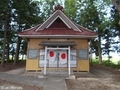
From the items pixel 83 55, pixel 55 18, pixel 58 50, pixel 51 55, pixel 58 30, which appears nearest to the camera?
pixel 51 55

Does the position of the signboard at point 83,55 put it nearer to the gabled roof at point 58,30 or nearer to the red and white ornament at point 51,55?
the gabled roof at point 58,30

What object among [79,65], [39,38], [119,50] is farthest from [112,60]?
[39,38]

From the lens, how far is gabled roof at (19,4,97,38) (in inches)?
510

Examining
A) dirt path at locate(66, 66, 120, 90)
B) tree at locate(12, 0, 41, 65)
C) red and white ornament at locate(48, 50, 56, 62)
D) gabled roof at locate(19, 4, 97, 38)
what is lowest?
dirt path at locate(66, 66, 120, 90)

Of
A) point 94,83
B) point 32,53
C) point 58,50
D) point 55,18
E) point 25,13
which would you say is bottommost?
point 94,83

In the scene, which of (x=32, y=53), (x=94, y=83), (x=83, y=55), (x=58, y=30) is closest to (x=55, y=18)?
(x=58, y=30)

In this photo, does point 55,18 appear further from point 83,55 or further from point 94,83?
point 94,83

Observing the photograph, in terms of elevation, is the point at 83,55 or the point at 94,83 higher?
the point at 83,55

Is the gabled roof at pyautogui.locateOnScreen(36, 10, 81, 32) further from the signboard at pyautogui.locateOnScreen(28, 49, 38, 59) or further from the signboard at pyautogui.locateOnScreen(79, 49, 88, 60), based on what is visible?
the signboard at pyautogui.locateOnScreen(79, 49, 88, 60)

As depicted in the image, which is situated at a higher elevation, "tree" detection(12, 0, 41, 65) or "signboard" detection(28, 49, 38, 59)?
"tree" detection(12, 0, 41, 65)

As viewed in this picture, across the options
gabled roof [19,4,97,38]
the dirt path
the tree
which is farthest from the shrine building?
the tree

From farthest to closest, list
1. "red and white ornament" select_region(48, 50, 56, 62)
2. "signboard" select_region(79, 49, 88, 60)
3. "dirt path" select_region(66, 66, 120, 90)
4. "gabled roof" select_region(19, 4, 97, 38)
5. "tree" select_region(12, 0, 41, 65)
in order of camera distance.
A: "tree" select_region(12, 0, 41, 65)
"signboard" select_region(79, 49, 88, 60)
"gabled roof" select_region(19, 4, 97, 38)
"red and white ornament" select_region(48, 50, 56, 62)
"dirt path" select_region(66, 66, 120, 90)

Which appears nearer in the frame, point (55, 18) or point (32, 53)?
point (32, 53)

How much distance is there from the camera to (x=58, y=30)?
13.9 m
